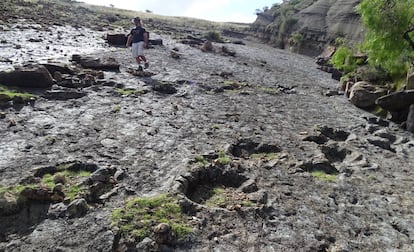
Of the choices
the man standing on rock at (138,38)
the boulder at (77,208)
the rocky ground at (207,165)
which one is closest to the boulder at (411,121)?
the rocky ground at (207,165)

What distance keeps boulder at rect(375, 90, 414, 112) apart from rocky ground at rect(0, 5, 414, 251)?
1.03 meters

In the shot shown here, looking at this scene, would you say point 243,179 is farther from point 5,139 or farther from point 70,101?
point 70,101

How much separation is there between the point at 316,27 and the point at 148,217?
75490 millimetres

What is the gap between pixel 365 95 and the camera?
864 inches

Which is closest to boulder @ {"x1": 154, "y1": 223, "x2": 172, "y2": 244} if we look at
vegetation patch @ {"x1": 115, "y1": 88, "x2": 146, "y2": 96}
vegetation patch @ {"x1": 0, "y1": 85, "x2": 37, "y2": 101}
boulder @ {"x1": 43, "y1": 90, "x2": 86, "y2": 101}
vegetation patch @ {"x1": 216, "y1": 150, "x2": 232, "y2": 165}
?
vegetation patch @ {"x1": 216, "y1": 150, "x2": 232, "y2": 165}

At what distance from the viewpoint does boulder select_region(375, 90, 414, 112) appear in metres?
18.3

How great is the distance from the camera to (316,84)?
29906 mm

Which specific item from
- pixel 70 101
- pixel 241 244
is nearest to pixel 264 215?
pixel 241 244

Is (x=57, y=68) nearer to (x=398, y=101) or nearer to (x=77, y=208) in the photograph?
(x=77, y=208)

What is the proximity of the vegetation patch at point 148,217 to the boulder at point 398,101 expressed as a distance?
46.6 ft

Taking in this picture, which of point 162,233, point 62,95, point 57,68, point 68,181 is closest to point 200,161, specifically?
point 68,181

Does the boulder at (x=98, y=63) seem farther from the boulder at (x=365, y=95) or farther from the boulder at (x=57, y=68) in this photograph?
the boulder at (x=365, y=95)

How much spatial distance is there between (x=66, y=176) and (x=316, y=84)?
2399cm

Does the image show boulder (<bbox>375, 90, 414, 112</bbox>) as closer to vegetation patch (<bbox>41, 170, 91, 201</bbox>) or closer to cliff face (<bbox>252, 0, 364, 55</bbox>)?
vegetation patch (<bbox>41, 170, 91, 201</bbox>)
